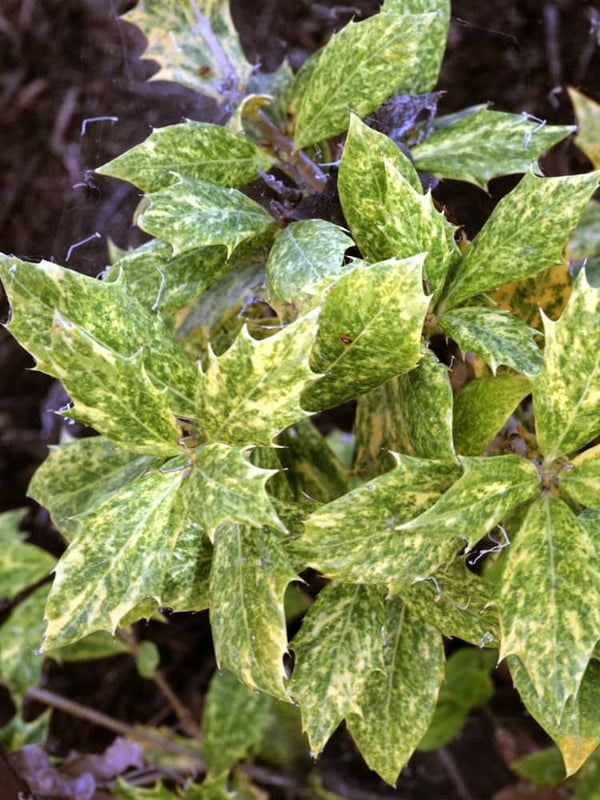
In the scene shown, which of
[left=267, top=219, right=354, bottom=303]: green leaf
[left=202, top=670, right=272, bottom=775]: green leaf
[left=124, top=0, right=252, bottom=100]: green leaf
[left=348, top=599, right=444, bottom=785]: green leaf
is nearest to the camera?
[left=267, top=219, right=354, bottom=303]: green leaf

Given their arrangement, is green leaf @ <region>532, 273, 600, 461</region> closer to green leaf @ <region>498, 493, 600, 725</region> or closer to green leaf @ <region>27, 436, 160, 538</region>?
green leaf @ <region>498, 493, 600, 725</region>

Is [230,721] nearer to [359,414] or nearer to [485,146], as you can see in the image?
[359,414]

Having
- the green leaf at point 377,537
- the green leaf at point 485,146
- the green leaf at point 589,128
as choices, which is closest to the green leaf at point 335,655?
the green leaf at point 377,537

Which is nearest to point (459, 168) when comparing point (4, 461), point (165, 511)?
point (165, 511)

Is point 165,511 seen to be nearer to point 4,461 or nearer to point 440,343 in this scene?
point 440,343

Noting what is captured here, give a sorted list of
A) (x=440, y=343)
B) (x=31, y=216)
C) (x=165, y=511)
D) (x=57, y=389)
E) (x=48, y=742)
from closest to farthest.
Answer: (x=165, y=511) → (x=440, y=343) → (x=48, y=742) → (x=57, y=389) → (x=31, y=216)

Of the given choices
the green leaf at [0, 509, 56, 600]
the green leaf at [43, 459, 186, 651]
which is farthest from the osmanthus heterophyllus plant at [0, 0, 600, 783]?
the green leaf at [0, 509, 56, 600]
